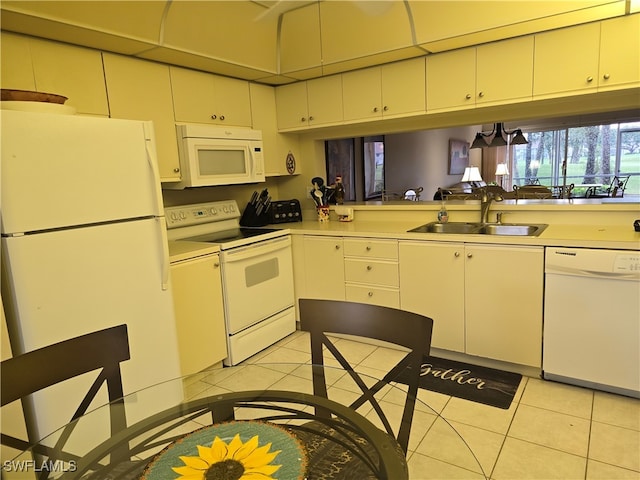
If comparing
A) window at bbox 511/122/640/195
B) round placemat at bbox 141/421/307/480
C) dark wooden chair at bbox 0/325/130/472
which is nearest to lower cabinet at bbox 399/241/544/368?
round placemat at bbox 141/421/307/480

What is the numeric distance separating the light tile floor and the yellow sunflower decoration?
0.56 metres

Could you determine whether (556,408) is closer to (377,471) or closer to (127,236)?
(377,471)

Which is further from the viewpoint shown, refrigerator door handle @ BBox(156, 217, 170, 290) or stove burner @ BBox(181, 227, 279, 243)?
stove burner @ BBox(181, 227, 279, 243)

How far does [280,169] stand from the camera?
3803 mm

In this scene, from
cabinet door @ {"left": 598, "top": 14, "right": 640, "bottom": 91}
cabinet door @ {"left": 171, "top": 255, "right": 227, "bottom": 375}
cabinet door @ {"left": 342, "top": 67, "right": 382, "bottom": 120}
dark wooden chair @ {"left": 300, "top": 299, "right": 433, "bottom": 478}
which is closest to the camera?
dark wooden chair @ {"left": 300, "top": 299, "right": 433, "bottom": 478}

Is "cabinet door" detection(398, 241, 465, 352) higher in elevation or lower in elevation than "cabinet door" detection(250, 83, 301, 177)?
lower

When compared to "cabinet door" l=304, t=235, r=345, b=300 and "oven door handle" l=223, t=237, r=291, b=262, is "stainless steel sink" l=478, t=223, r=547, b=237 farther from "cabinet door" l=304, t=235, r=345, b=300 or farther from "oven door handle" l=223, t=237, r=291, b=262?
"oven door handle" l=223, t=237, r=291, b=262

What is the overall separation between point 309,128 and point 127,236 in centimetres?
204

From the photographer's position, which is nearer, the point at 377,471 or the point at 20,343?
the point at 377,471

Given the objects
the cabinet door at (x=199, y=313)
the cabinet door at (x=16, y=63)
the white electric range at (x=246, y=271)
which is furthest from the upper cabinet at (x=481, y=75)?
the cabinet door at (x=16, y=63)

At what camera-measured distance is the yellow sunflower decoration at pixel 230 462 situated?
96 centimetres

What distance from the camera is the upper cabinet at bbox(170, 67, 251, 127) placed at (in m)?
2.94

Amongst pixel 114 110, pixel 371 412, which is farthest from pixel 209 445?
pixel 114 110

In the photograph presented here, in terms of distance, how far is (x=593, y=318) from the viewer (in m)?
2.29
